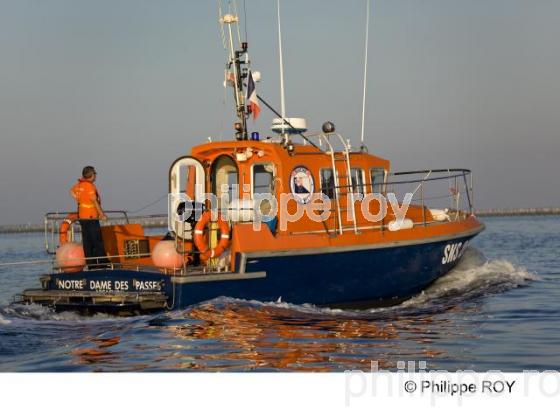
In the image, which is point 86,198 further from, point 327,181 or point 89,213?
point 327,181

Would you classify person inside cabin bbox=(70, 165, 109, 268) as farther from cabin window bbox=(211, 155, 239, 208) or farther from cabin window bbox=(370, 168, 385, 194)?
cabin window bbox=(370, 168, 385, 194)

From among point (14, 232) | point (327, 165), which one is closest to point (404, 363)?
point (327, 165)

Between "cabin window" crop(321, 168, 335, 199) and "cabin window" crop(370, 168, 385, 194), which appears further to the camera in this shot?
"cabin window" crop(370, 168, 385, 194)

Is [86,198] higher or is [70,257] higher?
[86,198]

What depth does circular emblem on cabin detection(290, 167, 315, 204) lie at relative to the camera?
10984mm

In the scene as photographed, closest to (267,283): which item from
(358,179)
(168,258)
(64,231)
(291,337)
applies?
(168,258)

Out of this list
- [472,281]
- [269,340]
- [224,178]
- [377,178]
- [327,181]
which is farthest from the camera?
[472,281]

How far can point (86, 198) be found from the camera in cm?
1042

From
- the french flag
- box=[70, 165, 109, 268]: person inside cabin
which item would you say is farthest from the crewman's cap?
the french flag

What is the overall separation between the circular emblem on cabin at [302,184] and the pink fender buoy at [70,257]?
2927 mm

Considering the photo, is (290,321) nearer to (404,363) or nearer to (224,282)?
(224,282)

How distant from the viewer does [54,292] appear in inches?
411

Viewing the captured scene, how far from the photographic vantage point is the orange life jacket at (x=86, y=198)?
1042 cm

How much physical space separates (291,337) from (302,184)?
10.3ft
